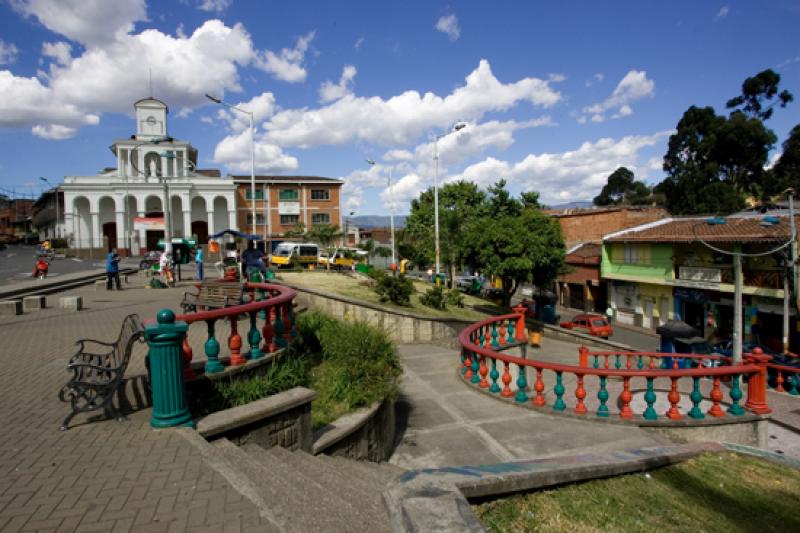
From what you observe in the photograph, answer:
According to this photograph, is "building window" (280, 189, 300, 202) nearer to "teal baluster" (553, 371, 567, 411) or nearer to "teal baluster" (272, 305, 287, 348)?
"teal baluster" (272, 305, 287, 348)

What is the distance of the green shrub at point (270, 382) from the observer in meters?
4.77

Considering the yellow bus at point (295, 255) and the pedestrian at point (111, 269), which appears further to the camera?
the yellow bus at point (295, 255)

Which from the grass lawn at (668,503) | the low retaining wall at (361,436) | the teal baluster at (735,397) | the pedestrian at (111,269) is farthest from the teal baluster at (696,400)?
the pedestrian at (111,269)

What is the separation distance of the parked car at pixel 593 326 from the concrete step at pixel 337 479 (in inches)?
926

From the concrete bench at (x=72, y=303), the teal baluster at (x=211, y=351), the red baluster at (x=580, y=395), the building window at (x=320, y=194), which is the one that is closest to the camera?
the teal baluster at (x=211, y=351)

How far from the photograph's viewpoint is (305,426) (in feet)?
15.1

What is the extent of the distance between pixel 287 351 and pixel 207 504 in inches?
119

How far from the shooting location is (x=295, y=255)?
32188mm

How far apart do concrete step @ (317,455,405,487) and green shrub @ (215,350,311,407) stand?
3.04 feet

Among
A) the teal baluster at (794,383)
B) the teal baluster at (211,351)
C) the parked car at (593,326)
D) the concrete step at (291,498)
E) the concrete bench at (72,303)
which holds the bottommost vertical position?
the parked car at (593,326)

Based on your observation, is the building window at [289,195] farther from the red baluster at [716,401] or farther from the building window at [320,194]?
the red baluster at [716,401]

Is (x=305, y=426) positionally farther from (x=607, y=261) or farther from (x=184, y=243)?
(x=607, y=261)

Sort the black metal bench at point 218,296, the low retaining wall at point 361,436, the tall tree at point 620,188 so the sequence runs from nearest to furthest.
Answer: the low retaining wall at point 361,436 → the black metal bench at point 218,296 → the tall tree at point 620,188

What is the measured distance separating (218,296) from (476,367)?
504 centimetres
